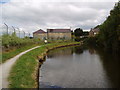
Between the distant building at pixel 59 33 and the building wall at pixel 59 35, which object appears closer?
the building wall at pixel 59 35

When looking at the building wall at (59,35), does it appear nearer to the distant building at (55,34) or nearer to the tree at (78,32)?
the distant building at (55,34)

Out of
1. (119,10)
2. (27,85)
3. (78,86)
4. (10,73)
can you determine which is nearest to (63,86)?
(78,86)

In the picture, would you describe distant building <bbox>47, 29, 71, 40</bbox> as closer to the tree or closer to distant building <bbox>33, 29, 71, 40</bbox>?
distant building <bbox>33, 29, 71, 40</bbox>

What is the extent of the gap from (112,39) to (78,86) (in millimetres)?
21379

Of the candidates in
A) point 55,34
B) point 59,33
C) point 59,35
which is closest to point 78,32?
point 59,33

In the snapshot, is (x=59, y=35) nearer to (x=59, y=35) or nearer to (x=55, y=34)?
(x=59, y=35)

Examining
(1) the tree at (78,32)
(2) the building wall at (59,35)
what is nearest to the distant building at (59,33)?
(2) the building wall at (59,35)

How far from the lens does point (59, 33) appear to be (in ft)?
211

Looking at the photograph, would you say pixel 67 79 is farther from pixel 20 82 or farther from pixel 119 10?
pixel 119 10

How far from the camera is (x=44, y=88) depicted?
851cm

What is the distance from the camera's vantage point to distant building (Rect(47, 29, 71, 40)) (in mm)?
63625

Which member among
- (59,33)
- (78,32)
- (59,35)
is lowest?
(59,35)

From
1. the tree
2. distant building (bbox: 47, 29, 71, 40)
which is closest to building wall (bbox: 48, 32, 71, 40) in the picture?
distant building (bbox: 47, 29, 71, 40)

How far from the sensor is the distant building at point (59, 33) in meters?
63.6
